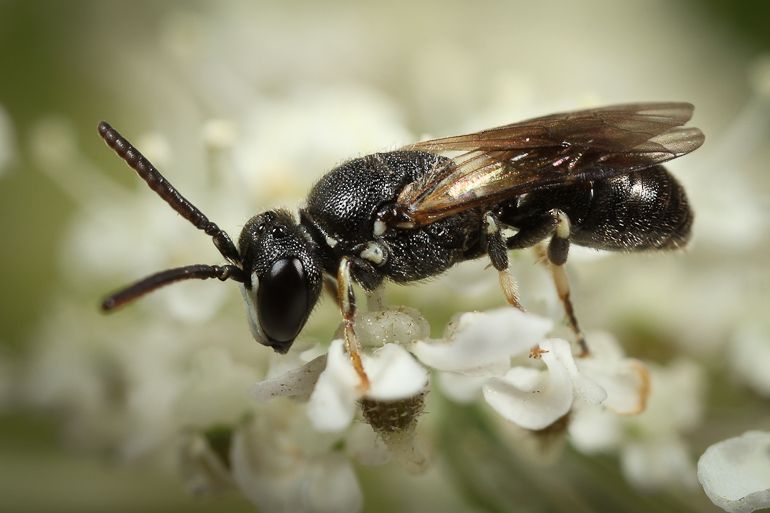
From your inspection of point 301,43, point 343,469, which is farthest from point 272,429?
point 301,43

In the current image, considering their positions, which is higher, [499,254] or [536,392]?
[499,254]

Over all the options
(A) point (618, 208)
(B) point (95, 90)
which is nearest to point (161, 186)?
(A) point (618, 208)

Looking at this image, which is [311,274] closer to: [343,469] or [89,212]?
[343,469]


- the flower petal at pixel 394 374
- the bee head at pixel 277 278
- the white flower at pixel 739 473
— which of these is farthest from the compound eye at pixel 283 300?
the white flower at pixel 739 473

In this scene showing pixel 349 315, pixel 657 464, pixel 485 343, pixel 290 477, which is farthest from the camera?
pixel 657 464

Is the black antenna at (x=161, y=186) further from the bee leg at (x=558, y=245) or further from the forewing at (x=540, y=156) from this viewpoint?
the bee leg at (x=558, y=245)

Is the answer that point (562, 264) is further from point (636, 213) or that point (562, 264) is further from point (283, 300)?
point (283, 300)

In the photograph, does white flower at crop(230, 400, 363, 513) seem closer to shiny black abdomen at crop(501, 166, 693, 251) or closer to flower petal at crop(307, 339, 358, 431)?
flower petal at crop(307, 339, 358, 431)
